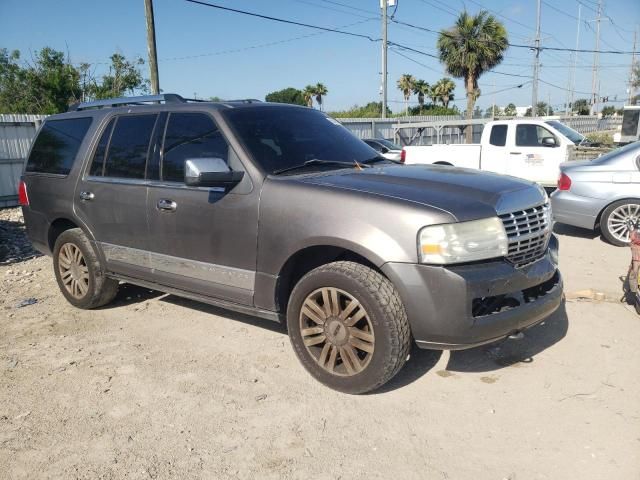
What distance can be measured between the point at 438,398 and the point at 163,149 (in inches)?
109

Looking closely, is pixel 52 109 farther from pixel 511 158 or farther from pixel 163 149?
pixel 163 149

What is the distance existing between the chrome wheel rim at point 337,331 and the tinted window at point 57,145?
3.01 meters

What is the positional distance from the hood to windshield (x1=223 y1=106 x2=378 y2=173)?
29 cm

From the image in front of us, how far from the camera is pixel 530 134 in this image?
1197 cm

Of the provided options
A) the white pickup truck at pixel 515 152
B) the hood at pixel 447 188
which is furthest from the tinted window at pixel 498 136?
the hood at pixel 447 188

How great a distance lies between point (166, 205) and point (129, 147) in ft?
2.69

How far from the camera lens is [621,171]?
7387mm

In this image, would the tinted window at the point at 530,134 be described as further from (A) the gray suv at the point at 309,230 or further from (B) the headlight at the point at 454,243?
(B) the headlight at the point at 454,243

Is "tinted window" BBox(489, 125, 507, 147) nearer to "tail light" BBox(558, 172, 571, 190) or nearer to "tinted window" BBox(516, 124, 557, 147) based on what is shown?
"tinted window" BBox(516, 124, 557, 147)

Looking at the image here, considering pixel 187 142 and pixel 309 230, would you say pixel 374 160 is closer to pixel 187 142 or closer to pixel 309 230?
pixel 309 230

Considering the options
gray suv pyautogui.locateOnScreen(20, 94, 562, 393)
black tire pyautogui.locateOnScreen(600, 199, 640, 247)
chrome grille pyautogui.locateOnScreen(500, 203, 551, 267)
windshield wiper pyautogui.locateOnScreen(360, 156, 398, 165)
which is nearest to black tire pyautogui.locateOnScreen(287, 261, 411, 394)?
gray suv pyautogui.locateOnScreen(20, 94, 562, 393)

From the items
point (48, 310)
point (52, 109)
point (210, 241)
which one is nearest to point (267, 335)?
point (210, 241)

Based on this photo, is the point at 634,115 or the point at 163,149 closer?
the point at 163,149

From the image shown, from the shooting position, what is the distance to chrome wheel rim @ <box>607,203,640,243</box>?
7.29 meters
